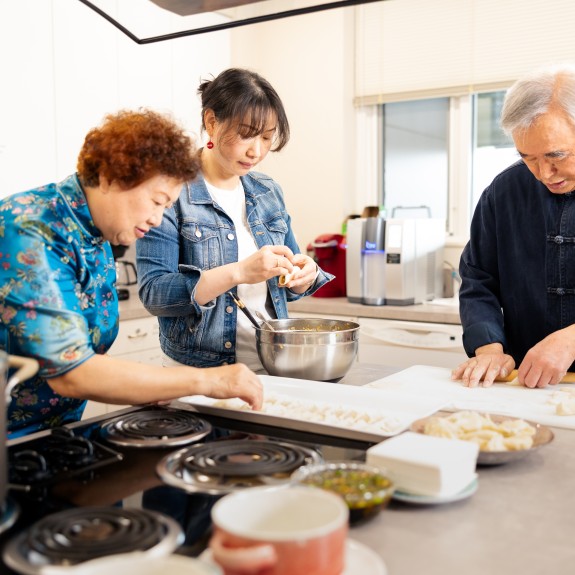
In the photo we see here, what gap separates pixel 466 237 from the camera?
3.95 meters

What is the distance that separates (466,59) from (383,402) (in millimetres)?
2929

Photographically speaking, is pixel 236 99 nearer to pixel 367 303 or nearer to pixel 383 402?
pixel 383 402

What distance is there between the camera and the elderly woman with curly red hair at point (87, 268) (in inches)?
44.3

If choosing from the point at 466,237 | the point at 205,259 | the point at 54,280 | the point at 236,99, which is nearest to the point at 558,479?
the point at 54,280

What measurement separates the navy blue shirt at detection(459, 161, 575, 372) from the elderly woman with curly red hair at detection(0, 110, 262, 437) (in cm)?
95

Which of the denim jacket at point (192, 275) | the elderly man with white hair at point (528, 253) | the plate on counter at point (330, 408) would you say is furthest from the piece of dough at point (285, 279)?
the elderly man with white hair at point (528, 253)

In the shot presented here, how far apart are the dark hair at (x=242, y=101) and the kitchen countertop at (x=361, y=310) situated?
1.46 m

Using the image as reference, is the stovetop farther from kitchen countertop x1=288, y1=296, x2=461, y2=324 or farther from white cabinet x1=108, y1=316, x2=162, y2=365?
kitchen countertop x1=288, y1=296, x2=461, y2=324

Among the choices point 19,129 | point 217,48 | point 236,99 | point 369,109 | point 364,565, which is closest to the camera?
point 364,565

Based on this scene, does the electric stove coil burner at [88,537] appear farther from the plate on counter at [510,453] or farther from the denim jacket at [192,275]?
the denim jacket at [192,275]

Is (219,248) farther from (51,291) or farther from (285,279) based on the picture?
(51,291)

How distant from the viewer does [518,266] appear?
6.26ft

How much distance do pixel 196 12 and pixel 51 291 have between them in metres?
0.61

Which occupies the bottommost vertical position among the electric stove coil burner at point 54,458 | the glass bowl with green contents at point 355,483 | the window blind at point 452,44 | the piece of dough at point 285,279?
the electric stove coil burner at point 54,458
